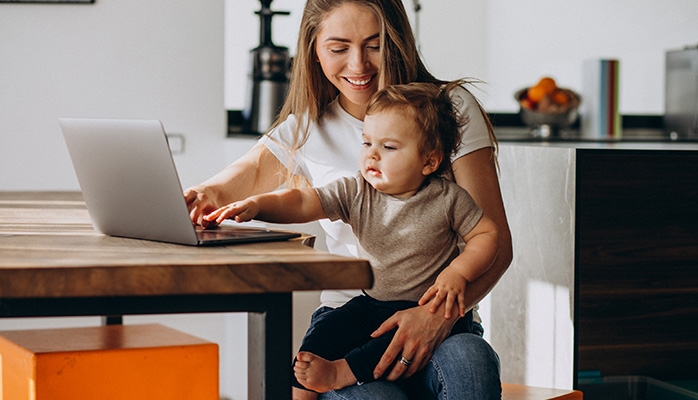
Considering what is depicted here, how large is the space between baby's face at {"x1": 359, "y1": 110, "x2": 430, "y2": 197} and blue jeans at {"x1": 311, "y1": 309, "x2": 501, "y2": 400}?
0.26 meters

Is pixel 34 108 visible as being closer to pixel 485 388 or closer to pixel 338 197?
pixel 338 197

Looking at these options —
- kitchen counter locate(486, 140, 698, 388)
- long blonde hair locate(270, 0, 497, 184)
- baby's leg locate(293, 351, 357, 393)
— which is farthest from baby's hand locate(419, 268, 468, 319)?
kitchen counter locate(486, 140, 698, 388)

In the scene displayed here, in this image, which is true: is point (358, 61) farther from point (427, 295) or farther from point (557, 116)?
point (557, 116)

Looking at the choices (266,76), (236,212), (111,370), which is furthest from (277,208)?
(266,76)

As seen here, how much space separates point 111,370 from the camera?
1.21 meters

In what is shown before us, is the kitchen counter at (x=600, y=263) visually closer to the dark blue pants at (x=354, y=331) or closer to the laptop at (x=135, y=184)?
the dark blue pants at (x=354, y=331)

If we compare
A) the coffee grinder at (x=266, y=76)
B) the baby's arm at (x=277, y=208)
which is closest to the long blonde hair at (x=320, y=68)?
the baby's arm at (x=277, y=208)

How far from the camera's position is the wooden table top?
3.15 ft

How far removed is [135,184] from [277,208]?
278 mm

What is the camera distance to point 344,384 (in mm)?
1423

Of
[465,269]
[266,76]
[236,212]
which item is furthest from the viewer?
[266,76]

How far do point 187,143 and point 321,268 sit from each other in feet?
6.77

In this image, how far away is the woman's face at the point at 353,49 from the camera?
5.66ft

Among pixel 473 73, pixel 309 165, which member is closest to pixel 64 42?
pixel 309 165
